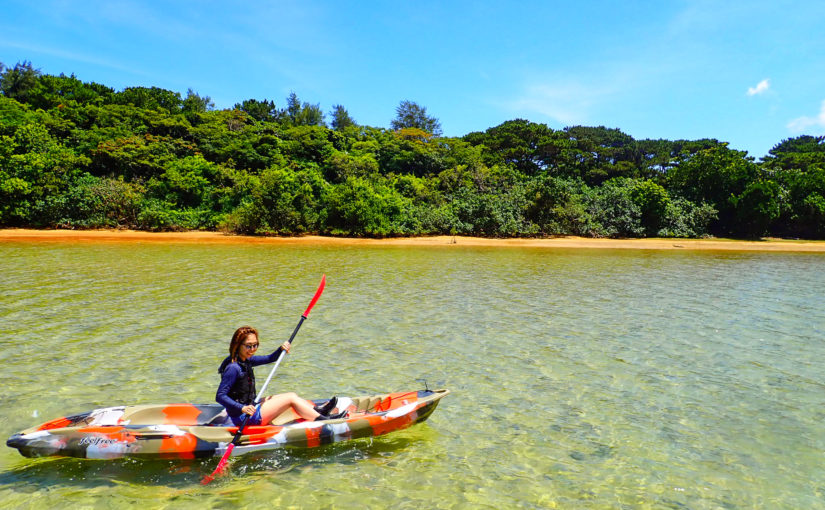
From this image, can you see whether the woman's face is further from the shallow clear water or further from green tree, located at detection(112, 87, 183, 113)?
green tree, located at detection(112, 87, 183, 113)

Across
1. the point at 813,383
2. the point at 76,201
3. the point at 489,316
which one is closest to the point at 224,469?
the point at 489,316

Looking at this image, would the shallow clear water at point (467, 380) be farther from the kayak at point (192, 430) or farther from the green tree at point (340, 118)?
the green tree at point (340, 118)

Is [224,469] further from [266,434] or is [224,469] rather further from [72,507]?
[72,507]

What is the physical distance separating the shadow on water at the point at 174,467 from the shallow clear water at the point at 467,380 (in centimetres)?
3

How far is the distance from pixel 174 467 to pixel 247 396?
3.66 ft

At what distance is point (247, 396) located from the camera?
6.17m

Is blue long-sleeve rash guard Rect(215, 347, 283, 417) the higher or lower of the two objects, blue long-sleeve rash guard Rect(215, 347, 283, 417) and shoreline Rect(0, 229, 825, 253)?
the lower

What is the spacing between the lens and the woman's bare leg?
6.07m

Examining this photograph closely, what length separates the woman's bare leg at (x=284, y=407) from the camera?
6070mm

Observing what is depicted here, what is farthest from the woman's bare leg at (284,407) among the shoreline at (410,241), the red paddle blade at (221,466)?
the shoreline at (410,241)

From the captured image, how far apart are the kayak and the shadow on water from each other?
154mm

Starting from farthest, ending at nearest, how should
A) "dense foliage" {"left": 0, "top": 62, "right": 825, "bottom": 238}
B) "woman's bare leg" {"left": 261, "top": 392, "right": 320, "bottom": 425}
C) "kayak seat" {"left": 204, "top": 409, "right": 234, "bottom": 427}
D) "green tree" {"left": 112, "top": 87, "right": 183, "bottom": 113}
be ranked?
"green tree" {"left": 112, "top": 87, "right": 183, "bottom": 113} → "dense foliage" {"left": 0, "top": 62, "right": 825, "bottom": 238} → "woman's bare leg" {"left": 261, "top": 392, "right": 320, "bottom": 425} → "kayak seat" {"left": 204, "top": 409, "right": 234, "bottom": 427}

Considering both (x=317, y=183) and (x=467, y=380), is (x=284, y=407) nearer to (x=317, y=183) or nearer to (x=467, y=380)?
(x=467, y=380)

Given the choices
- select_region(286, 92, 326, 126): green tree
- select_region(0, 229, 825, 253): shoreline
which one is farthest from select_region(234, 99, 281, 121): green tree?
select_region(0, 229, 825, 253): shoreline
